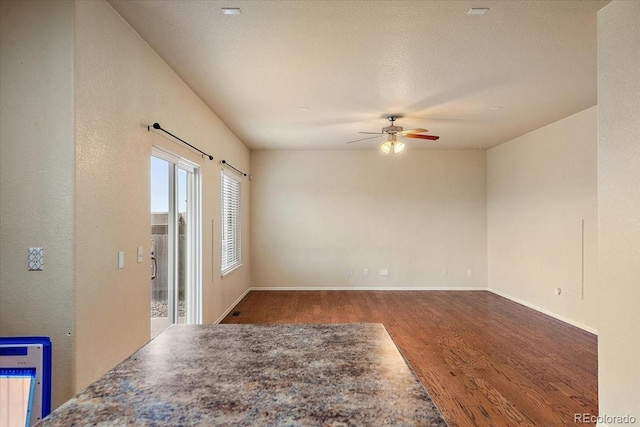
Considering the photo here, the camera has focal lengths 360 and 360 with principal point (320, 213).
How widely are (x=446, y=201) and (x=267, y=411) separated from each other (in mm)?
6795

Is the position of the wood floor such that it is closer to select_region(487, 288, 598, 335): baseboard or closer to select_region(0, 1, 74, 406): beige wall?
select_region(487, 288, 598, 335): baseboard

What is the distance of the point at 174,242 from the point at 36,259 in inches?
67.4

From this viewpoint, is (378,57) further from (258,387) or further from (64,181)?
(258,387)

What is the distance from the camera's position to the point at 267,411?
843 mm

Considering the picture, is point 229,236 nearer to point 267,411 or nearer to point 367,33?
point 367,33

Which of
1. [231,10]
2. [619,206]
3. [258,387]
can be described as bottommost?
[258,387]

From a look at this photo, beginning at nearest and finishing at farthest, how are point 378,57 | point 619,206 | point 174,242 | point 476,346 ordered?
1. point 619,206
2. point 378,57
3. point 174,242
4. point 476,346

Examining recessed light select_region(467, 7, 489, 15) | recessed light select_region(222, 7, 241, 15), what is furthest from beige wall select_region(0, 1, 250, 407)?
recessed light select_region(467, 7, 489, 15)

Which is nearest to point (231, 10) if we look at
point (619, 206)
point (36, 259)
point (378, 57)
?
point (378, 57)

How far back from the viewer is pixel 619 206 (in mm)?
2125

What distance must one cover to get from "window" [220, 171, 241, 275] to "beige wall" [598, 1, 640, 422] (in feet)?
13.9

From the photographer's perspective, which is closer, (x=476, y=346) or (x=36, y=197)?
(x=36, y=197)

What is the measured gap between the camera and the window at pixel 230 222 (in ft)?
17.3

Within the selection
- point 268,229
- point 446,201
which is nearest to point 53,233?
point 268,229
